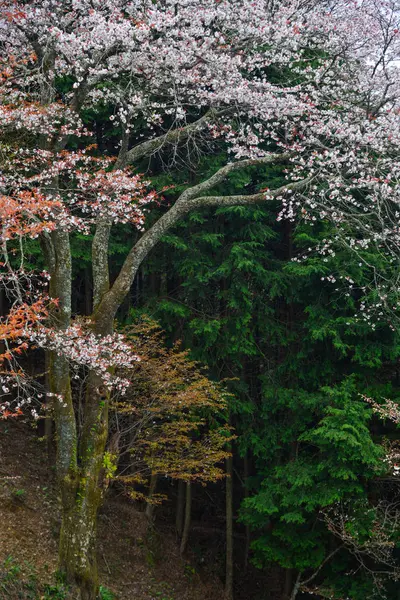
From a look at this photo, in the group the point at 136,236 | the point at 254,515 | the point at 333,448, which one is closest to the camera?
the point at 333,448

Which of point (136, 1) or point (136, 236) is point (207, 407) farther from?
point (136, 1)

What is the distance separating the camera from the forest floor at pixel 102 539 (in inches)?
328

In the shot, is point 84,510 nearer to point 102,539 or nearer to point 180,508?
point 102,539

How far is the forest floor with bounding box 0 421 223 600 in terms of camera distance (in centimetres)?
832

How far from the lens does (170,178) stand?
11.5 m

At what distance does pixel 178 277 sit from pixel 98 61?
6453 mm

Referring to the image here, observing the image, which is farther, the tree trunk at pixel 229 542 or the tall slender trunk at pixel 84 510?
the tree trunk at pixel 229 542

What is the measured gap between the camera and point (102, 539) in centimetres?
1051

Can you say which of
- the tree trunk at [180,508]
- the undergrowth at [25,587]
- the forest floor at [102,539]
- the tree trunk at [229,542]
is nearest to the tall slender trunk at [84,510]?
the undergrowth at [25,587]

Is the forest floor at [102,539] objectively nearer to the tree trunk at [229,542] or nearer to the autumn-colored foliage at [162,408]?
the tree trunk at [229,542]

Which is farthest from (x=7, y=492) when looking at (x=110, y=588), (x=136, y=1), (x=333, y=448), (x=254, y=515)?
(x=136, y=1)

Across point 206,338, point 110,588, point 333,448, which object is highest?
point 206,338

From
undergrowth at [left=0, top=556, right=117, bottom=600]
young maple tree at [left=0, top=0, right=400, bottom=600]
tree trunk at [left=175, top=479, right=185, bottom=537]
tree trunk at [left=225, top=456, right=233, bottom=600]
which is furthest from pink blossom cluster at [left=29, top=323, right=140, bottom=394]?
tree trunk at [left=175, top=479, right=185, bottom=537]

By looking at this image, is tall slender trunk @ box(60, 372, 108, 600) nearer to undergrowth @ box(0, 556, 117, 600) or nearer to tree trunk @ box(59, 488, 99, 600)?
tree trunk @ box(59, 488, 99, 600)
